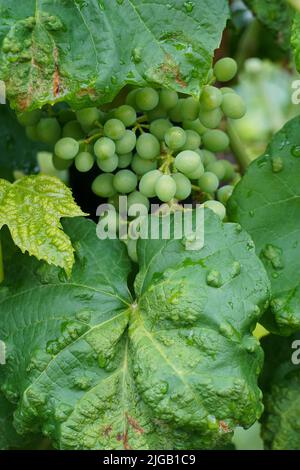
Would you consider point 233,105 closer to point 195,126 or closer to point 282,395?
point 195,126

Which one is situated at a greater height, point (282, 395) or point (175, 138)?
point (175, 138)

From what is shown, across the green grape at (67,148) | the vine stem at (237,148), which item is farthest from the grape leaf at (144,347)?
the vine stem at (237,148)

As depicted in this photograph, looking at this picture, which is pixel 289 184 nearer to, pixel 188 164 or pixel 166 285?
pixel 188 164

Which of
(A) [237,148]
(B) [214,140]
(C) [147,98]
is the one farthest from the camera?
(A) [237,148]

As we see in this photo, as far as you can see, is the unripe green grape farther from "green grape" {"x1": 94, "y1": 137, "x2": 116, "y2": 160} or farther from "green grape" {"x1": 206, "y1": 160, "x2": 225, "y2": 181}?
"green grape" {"x1": 206, "y1": 160, "x2": 225, "y2": 181}

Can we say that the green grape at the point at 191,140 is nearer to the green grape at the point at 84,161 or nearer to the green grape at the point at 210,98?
the green grape at the point at 210,98

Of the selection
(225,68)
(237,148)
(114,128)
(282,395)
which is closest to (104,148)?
(114,128)

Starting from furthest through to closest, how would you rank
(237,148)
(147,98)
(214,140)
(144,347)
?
1. (237,148)
2. (214,140)
3. (147,98)
4. (144,347)
